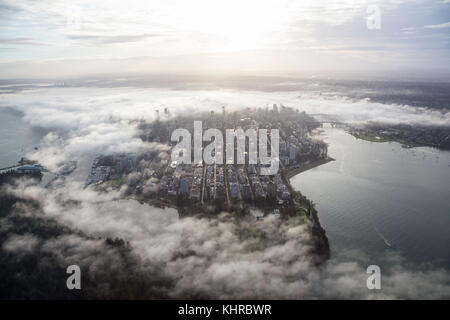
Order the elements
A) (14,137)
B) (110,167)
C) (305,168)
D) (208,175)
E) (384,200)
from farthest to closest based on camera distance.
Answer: (14,137) → (305,168) → (110,167) → (208,175) → (384,200)

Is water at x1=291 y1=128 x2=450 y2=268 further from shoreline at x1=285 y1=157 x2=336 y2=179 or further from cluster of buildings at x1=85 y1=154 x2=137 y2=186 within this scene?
cluster of buildings at x1=85 y1=154 x2=137 y2=186

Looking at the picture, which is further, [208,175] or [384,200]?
[208,175]

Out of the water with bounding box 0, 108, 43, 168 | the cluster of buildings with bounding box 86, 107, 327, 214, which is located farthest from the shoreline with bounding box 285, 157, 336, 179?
the water with bounding box 0, 108, 43, 168

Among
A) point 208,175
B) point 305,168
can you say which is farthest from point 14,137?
point 305,168

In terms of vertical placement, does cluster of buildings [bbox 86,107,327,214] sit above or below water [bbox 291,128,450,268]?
above

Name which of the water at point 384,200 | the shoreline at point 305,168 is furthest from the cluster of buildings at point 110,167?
the water at point 384,200

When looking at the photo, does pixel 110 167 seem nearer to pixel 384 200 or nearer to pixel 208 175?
pixel 208 175

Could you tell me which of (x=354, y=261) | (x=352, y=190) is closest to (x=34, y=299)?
(x=354, y=261)

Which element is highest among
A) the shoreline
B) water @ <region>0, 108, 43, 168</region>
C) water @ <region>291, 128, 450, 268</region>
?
Result: water @ <region>0, 108, 43, 168</region>

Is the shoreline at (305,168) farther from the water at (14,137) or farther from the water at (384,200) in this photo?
the water at (14,137)
